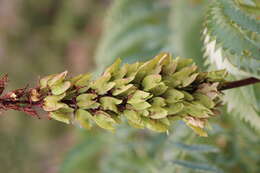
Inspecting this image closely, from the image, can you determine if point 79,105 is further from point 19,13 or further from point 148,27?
point 19,13

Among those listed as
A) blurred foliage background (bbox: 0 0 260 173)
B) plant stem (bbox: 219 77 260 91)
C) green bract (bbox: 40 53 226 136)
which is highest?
green bract (bbox: 40 53 226 136)

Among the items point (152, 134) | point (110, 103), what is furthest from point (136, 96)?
point (152, 134)

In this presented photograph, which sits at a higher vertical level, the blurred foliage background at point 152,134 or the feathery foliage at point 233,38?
the feathery foliage at point 233,38

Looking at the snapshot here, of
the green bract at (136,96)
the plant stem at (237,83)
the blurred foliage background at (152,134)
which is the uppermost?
the green bract at (136,96)

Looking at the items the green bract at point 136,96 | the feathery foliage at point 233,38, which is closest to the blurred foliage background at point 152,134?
the feathery foliage at point 233,38

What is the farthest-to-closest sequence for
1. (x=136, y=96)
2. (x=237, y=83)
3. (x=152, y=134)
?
1. (x=152, y=134)
2. (x=237, y=83)
3. (x=136, y=96)

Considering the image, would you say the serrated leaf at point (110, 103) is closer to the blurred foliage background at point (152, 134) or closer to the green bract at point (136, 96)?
the green bract at point (136, 96)

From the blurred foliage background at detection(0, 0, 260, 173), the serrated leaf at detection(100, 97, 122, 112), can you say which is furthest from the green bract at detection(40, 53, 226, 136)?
the blurred foliage background at detection(0, 0, 260, 173)

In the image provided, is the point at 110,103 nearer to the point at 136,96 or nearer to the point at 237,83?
the point at 136,96

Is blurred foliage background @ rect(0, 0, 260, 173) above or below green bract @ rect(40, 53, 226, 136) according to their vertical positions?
below

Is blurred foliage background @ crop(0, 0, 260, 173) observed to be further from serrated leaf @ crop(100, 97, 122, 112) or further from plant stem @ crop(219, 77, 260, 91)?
serrated leaf @ crop(100, 97, 122, 112)
